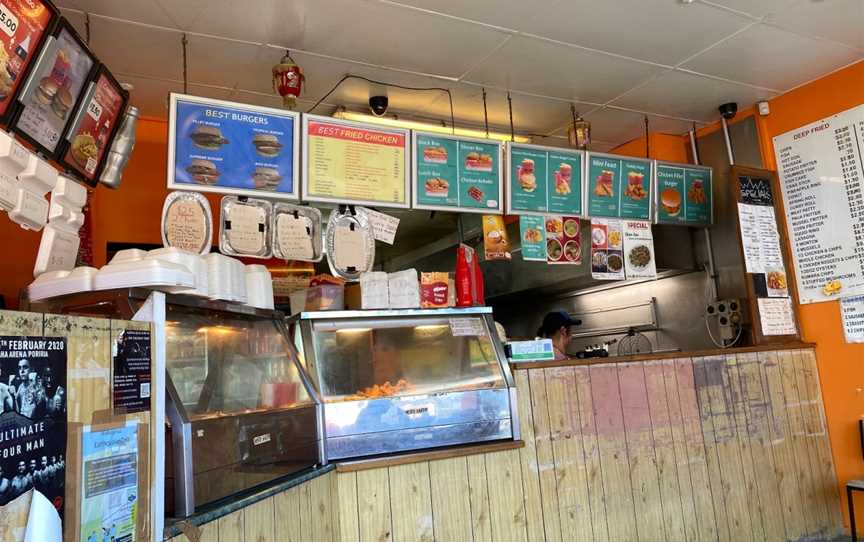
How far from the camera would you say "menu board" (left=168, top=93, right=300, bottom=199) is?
319 cm

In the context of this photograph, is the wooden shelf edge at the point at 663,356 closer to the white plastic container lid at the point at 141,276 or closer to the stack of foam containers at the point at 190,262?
the stack of foam containers at the point at 190,262

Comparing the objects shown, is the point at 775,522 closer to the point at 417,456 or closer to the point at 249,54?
the point at 417,456

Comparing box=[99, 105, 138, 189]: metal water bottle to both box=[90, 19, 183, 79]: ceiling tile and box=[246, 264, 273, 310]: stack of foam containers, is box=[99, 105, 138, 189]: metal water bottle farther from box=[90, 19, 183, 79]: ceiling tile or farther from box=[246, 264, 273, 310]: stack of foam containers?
box=[246, 264, 273, 310]: stack of foam containers

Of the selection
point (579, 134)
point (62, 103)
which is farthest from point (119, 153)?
point (579, 134)

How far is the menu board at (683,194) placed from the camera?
4.67 meters

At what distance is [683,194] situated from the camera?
4.77m

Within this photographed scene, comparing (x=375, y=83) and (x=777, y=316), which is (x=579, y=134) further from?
(x=777, y=316)

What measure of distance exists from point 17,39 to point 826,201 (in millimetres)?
4798

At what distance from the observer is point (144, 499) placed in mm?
1592

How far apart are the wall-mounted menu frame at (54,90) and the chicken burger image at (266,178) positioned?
37.6 inches

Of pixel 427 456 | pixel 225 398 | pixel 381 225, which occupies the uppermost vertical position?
pixel 381 225

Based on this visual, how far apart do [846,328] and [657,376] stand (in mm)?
1558

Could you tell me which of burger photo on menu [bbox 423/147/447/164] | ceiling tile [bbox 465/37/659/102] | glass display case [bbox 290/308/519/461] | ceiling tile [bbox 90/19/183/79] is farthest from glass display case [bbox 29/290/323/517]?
ceiling tile [bbox 465/37/659/102]

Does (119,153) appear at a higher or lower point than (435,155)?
lower
